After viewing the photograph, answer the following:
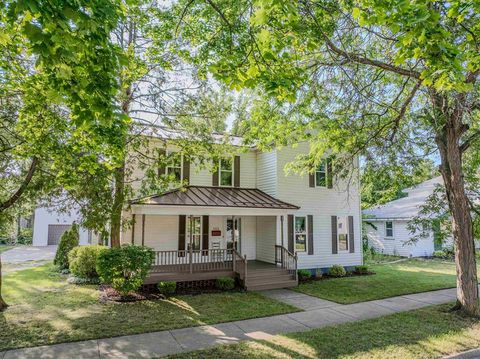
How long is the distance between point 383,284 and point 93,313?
37.0 ft

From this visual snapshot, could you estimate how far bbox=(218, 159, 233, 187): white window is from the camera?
51.4 feet

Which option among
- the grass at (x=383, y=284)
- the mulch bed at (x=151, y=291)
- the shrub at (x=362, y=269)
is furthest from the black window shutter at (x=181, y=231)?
the shrub at (x=362, y=269)

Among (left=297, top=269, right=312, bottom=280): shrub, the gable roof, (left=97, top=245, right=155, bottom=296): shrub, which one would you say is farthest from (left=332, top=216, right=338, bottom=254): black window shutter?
(left=97, top=245, right=155, bottom=296): shrub

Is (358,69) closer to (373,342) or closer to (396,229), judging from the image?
(373,342)

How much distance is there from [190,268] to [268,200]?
15.8 ft

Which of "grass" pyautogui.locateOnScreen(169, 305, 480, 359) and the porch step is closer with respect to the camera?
"grass" pyautogui.locateOnScreen(169, 305, 480, 359)

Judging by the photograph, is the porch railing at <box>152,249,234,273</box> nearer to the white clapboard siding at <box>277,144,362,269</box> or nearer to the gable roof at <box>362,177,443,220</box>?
the white clapboard siding at <box>277,144,362,269</box>

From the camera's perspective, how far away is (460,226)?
29.7ft

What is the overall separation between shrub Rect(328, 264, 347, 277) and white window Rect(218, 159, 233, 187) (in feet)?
21.6

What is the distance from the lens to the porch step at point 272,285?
12389 millimetres

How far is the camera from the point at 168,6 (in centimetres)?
1035

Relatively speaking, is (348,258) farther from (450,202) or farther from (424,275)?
(450,202)

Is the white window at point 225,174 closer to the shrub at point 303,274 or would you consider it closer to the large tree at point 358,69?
the large tree at point 358,69

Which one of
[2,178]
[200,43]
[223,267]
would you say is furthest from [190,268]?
[200,43]
